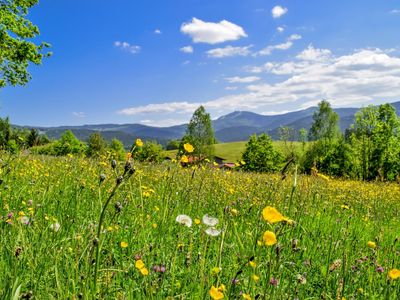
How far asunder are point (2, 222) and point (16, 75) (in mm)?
22515

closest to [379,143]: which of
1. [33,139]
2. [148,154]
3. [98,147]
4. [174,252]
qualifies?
[98,147]

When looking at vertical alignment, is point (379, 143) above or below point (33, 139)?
below

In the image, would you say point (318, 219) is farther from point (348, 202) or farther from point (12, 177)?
point (12, 177)

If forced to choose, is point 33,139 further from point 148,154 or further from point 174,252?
point 174,252

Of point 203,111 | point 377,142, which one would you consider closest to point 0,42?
point 377,142

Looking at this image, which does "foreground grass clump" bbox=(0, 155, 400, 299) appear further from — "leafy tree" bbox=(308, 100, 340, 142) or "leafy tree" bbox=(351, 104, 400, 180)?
"leafy tree" bbox=(308, 100, 340, 142)

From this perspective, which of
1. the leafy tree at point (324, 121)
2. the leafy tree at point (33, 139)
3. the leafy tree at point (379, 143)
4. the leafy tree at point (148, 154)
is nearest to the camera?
the leafy tree at point (33, 139)

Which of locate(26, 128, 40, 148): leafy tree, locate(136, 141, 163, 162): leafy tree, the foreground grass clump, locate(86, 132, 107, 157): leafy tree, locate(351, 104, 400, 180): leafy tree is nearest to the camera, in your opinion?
the foreground grass clump

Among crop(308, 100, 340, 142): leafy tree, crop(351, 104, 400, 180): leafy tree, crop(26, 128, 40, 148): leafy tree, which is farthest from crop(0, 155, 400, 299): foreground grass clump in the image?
crop(308, 100, 340, 142): leafy tree

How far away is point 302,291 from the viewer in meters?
2.89

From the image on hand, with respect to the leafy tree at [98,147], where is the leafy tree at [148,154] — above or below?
below

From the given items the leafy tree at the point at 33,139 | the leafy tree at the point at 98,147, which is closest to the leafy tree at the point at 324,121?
the leafy tree at the point at 98,147

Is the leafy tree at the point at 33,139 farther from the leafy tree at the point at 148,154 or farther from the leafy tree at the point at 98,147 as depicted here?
the leafy tree at the point at 98,147

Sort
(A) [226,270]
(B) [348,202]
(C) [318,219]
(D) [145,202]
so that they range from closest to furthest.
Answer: (A) [226,270]
(D) [145,202]
(C) [318,219]
(B) [348,202]
